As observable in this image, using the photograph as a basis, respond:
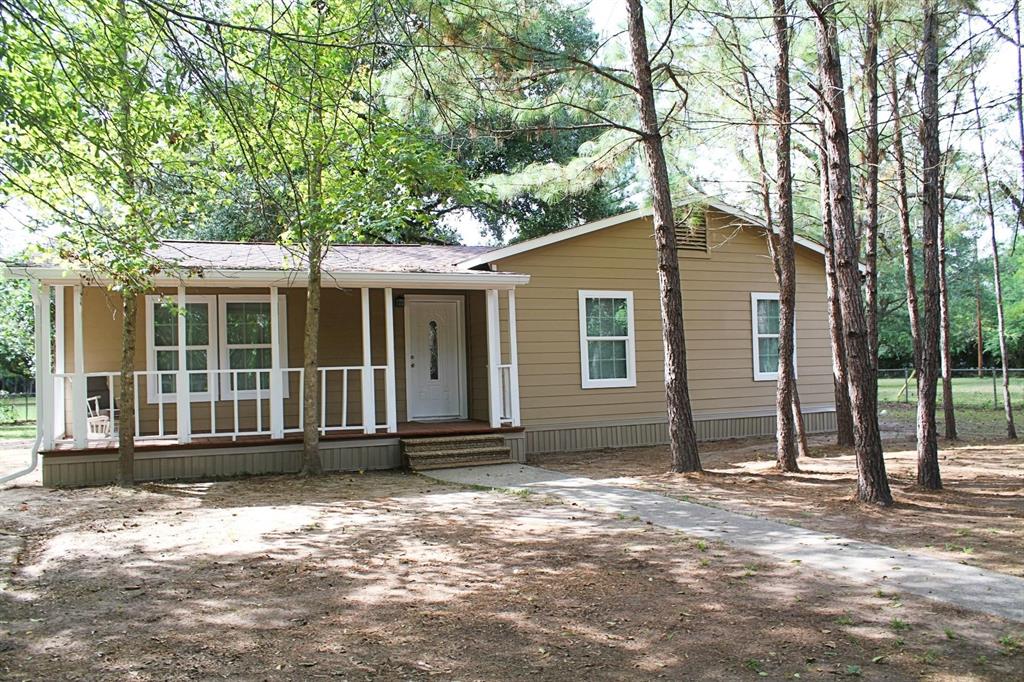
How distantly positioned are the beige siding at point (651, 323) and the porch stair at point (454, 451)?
4.99 feet

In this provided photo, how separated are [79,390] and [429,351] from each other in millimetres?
5139

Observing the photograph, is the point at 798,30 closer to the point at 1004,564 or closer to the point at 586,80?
the point at 586,80

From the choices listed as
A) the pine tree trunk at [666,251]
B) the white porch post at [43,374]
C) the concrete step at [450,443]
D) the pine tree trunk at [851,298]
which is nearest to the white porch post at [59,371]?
the white porch post at [43,374]

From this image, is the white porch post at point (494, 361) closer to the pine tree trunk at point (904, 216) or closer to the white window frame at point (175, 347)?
the white window frame at point (175, 347)

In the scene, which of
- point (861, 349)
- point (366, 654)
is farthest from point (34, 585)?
point (861, 349)

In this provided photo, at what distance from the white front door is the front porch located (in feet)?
0.06

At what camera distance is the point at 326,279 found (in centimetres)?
1066

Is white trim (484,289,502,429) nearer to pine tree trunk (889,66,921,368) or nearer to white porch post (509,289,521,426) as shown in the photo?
white porch post (509,289,521,426)

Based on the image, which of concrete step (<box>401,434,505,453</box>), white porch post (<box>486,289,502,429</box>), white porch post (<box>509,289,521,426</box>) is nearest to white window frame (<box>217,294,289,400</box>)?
concrete step (<box>401,434,505,453</box>)

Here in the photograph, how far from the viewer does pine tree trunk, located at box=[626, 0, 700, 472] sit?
31.1 feet

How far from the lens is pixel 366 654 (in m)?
3.94

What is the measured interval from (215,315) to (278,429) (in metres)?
2.29

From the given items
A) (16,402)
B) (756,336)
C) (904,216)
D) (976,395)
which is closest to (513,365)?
(756,336)

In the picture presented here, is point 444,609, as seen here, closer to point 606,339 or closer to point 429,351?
point 429,351
